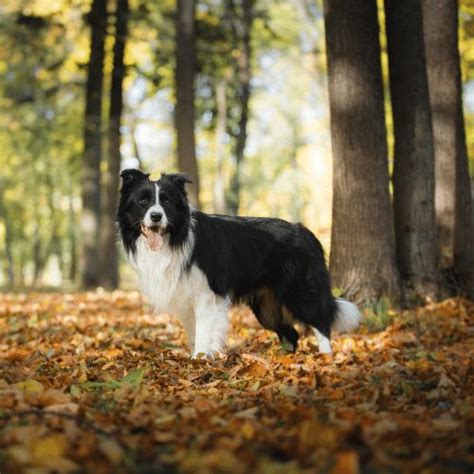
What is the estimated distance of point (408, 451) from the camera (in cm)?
298

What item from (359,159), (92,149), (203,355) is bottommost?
(203,355)

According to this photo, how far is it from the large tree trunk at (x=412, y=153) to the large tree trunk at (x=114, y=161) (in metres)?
10.4

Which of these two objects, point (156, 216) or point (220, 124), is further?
point (220, 124)

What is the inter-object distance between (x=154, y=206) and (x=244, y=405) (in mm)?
2681

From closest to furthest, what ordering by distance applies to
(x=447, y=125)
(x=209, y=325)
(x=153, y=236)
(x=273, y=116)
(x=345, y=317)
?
(x=153, y=236) < (x=209, y=325) < (x=345, y=317) < (x=447, y=125) < (x=273, y=116)

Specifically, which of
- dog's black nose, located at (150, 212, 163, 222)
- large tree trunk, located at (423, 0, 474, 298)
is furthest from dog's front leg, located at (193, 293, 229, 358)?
large tree trunk, located at (423, 0, 474, 298)

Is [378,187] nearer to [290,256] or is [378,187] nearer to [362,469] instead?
[290,256]

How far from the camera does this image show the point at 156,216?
633 centimetres

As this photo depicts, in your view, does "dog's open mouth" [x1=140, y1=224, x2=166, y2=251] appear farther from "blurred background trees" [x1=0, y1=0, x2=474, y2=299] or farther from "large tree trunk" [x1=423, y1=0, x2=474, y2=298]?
"large tree trunk" [x1=423, y1=0, x2=474, y2=298]

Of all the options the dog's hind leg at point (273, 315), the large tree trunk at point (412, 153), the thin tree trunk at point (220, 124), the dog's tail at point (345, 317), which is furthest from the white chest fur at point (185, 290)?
the thin tree trunk at point (220, 124)

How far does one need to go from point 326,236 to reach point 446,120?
365 centimetres

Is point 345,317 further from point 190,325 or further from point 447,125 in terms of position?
point 447,125

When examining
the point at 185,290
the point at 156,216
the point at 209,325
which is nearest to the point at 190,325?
the point at 209,325

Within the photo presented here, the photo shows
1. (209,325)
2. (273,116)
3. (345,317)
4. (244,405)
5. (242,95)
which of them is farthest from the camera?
(273,116)
